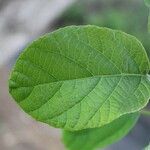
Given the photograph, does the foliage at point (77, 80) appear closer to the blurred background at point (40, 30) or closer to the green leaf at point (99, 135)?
the green leaf at point (99, 135)

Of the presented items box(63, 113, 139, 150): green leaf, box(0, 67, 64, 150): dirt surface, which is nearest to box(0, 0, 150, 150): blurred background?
box(0, 67, 64, 150): dirt surface

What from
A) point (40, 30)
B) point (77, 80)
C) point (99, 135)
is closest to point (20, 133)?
point (40, 30)

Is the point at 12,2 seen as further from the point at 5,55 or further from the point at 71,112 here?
the point at 71,112

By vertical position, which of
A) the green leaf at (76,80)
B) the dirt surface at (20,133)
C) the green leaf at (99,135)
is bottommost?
the dirt surface at (20,133)

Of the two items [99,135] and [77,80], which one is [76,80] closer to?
[77,80]

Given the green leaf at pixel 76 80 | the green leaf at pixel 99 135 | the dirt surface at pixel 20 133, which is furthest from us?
the dirt surface at pixel 20 133

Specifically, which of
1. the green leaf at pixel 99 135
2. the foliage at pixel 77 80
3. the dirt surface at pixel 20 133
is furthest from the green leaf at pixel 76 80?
the dirt surface at pixel 20 133

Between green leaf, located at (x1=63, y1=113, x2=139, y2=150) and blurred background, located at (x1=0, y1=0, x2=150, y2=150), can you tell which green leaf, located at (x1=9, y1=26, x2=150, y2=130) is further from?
blurred background, located at (x1=0, y1=0, x2=150, y2=150)
